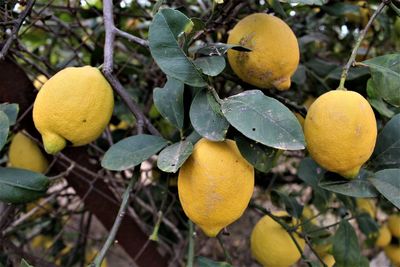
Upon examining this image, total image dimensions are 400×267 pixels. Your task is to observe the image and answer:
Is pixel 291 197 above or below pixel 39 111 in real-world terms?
below

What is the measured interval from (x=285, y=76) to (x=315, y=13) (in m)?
0.78

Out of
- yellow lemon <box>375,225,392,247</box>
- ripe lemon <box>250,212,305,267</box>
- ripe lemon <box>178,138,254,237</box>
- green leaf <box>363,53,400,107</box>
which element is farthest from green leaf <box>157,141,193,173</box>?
yellow lemon <box>375,225,392,247</box>

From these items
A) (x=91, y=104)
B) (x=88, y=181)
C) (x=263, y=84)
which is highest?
(x=91, y=104)

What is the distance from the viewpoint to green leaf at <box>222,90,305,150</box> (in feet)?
1.93

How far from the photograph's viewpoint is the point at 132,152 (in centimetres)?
72

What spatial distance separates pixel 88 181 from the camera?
3.65 ft

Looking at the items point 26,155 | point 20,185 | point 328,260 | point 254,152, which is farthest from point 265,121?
point 328,260

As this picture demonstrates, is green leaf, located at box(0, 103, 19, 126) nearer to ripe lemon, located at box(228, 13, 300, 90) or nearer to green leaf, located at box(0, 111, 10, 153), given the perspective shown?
green leaf, located at box(0, 111, 10, 153)

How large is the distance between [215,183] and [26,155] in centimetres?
56

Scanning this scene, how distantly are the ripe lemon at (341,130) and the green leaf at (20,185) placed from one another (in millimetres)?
452

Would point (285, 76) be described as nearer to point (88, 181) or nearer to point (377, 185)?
point (377, 185)

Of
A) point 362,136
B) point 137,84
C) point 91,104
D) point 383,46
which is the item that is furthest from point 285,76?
point 383,46

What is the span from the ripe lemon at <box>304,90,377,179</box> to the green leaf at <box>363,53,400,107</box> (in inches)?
3.3

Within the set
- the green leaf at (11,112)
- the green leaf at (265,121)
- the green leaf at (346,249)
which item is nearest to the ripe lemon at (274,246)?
the green leaf at (346,249)
